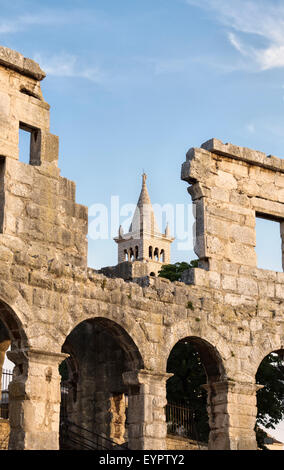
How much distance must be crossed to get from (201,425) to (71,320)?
454 inches

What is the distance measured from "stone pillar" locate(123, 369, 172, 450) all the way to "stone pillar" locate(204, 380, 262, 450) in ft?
4.51

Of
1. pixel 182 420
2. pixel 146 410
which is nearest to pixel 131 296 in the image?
pixel 146 410

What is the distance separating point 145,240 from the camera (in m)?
65.1

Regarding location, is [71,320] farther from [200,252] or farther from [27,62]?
[27,62]

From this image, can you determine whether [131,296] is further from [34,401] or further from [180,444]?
[180,444]

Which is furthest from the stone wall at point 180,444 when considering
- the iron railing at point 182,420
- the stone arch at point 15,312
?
the stone arch at point 15,312

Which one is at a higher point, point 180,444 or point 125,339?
point 125,339

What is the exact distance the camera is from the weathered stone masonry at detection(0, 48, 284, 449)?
40.5ft

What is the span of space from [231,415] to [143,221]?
52.3m

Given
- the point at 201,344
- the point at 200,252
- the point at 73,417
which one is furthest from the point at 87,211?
the point at 73,417

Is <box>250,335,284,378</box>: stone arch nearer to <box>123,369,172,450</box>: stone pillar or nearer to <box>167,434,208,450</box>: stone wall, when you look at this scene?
<box>123,369,172,450</box>: stone pillar

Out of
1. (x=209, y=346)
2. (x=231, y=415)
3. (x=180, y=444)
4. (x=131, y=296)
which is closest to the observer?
(x=131, y=296)

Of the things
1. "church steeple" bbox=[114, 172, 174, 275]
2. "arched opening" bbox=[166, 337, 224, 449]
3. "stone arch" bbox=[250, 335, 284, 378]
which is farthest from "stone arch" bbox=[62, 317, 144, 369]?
"church steeple" bbox=[114, 172, 174, 275]

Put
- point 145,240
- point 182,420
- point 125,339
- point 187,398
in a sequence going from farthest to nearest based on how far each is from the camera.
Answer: point 145,240 → point 187,398 → point 182,420 → point 125,339
